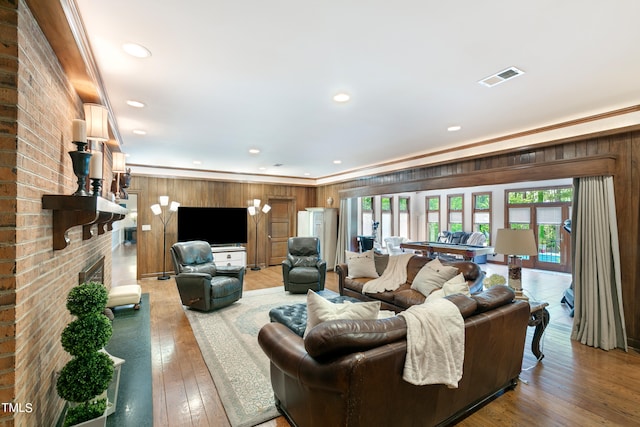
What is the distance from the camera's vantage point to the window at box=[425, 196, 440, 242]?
35.9 ft

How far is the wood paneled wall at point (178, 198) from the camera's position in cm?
673

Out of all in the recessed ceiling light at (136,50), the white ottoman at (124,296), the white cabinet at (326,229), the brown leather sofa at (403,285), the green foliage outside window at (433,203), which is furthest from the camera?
the green foliage outside window at (433,203)

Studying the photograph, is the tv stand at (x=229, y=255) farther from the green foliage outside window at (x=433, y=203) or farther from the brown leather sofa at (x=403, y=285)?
the green foliage outside window at (x=433, y=203)

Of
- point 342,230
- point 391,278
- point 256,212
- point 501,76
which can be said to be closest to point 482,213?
point 342,230

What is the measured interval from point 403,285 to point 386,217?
7386 millimetres

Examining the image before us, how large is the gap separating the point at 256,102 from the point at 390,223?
933 centimetres

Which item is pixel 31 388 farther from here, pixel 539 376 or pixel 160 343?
pixel 539 376

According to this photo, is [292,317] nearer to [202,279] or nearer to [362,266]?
[202,279]

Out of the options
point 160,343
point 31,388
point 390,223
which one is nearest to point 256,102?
point 31,388

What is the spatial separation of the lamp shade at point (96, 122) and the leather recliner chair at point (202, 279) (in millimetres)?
2546

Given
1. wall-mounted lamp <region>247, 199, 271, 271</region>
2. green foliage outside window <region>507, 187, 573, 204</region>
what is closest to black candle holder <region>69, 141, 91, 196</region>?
wall-mounted lamp <region>247, 199, 271, 271</region>

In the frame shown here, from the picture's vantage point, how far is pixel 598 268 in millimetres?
3307

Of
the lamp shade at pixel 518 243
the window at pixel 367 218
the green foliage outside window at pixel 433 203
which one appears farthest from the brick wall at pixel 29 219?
the green foliage outside window at pixel 433 203

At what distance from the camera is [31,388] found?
1.50 metres
